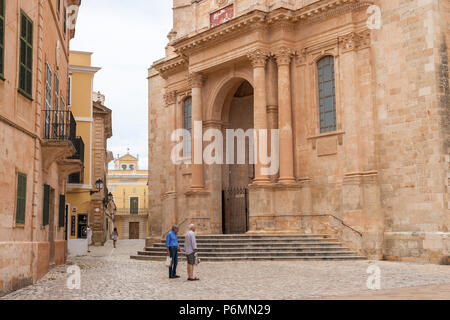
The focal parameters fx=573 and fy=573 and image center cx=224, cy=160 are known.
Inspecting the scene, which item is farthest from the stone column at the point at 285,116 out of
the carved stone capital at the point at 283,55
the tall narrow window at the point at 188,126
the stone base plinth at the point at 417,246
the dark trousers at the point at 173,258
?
the dark trousers at the point at 173,258

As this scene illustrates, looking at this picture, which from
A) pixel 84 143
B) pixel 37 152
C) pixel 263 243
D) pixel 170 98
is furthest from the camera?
pixel 170 98

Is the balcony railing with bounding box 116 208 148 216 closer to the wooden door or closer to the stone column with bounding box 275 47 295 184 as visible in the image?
the wooden door

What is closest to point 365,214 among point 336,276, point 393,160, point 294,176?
point 393,160

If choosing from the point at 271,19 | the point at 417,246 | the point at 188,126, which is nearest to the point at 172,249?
the point at 417,246

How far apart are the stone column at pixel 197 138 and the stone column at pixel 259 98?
386cm

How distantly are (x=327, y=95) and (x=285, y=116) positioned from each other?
193cm

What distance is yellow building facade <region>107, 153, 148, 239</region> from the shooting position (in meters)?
71.9

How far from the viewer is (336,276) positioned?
46.6 ft

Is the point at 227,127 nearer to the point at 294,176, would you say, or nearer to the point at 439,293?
the point at 294,176

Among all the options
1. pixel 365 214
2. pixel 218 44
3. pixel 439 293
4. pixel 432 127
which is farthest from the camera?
pixel 218 44

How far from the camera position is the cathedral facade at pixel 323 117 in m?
20.1

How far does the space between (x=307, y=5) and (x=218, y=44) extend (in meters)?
4.80

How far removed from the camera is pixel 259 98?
80.0ft

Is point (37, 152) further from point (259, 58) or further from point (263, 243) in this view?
point (259, 58)
